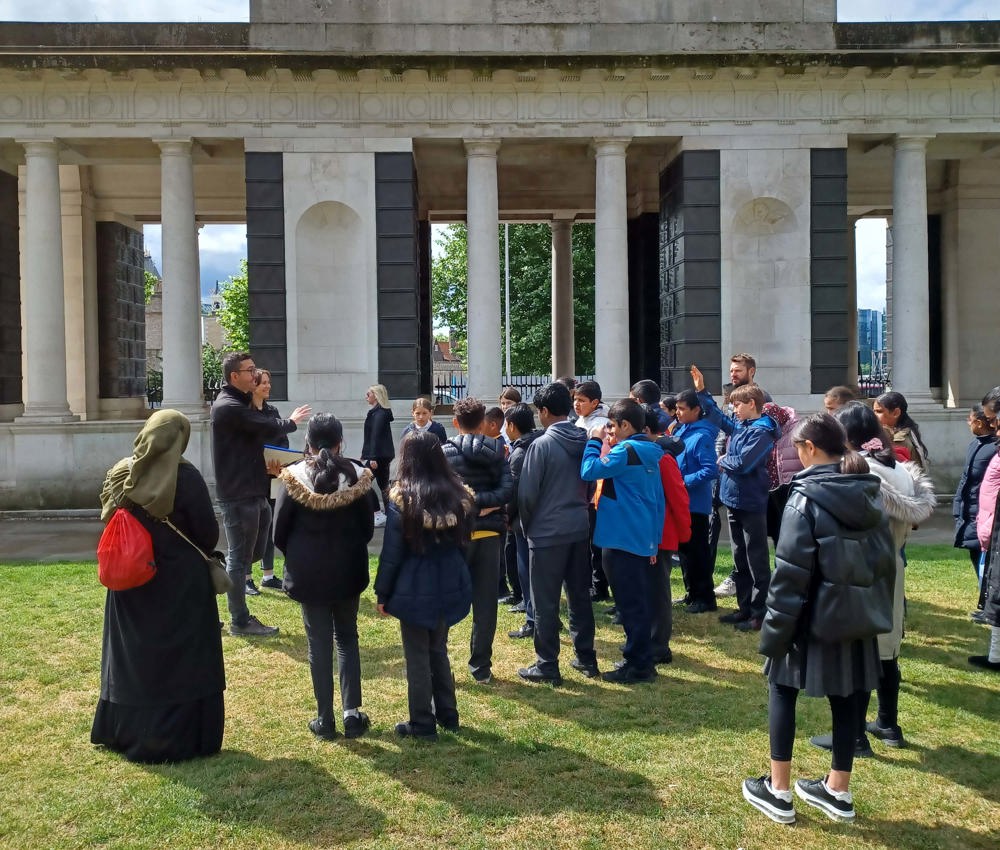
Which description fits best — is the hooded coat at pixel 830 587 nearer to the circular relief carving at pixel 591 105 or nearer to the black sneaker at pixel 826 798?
the black sneaker at pixel 826 798

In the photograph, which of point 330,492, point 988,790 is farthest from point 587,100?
point 988,790

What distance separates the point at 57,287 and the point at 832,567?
15062 mm

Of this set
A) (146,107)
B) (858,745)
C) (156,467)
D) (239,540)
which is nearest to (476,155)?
(146,107)

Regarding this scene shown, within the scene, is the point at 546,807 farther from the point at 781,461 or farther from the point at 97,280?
the point at 97,280

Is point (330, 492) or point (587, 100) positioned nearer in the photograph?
point (330, 492)

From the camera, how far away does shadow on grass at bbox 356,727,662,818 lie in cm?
485

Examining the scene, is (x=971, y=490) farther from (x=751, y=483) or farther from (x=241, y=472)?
(x=241, y=472)

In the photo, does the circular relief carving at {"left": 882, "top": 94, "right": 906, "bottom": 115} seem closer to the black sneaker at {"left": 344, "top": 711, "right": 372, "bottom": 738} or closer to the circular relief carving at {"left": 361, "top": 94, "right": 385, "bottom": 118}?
the circular relief carving at {"left": 361, "top": 94, "right": 385, "bottom": 118}

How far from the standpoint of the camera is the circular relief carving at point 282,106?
52.0ft

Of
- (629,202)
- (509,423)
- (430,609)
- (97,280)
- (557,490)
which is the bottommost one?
(430,609)

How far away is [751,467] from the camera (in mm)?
8039

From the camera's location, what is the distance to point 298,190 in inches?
632

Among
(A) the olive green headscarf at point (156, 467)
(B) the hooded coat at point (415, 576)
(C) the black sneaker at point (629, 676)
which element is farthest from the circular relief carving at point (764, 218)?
(A) the olive green headscarf at point (156, 467)

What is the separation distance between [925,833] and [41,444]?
14953 millimetres
